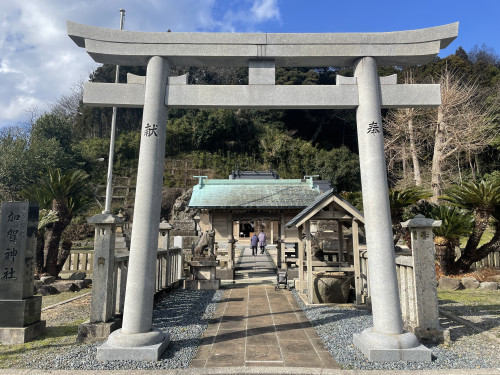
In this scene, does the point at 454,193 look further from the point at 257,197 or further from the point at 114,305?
the point at 114,305

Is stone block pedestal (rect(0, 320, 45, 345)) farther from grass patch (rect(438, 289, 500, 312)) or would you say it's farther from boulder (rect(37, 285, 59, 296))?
grass patch (rect(438, 289, 500, 312))

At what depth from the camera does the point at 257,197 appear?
43.8 feet

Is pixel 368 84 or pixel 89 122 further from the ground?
pixel 89 122

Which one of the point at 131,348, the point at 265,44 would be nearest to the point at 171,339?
the point at 131,348

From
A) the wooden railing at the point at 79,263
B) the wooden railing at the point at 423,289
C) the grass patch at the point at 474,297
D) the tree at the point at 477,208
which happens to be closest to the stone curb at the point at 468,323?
the wooden railing at the point at 423,289

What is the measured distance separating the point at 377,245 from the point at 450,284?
7.36 m

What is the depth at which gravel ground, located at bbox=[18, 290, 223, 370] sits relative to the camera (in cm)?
394

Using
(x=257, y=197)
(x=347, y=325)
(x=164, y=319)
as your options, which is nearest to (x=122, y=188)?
(x=257, y=197)

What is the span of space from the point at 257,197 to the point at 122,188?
26.0 m

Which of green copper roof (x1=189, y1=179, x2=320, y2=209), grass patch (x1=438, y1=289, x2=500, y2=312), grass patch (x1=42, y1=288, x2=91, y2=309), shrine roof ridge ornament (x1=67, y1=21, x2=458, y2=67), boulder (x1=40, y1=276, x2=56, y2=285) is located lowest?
grass patch (x1=42, y1=288, x2=91, y2=309)

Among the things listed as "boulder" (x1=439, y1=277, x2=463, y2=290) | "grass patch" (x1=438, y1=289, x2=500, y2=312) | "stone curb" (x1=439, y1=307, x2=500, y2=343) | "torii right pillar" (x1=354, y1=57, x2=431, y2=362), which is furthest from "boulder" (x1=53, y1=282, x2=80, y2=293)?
"boulder" (x1=439, y1=277, x2=463, y2=290)

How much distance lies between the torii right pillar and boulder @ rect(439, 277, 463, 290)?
6887 millimetres

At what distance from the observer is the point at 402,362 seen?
3951 mm

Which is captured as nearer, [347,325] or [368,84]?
[368,84]
